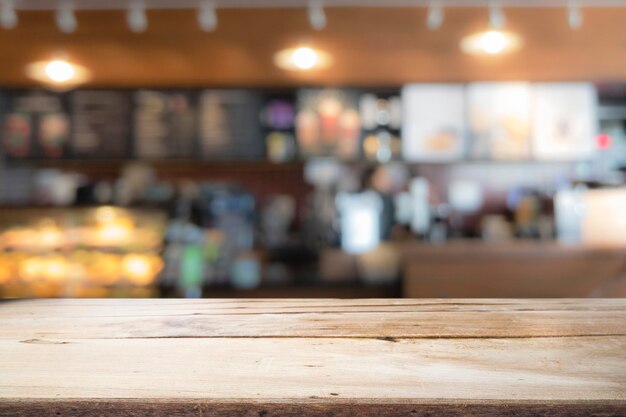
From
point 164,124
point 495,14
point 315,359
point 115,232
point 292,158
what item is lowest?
point 315,359

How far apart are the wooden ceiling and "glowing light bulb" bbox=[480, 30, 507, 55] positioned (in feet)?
0.34

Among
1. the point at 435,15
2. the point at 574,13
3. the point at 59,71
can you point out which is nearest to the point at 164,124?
the point at 59,71

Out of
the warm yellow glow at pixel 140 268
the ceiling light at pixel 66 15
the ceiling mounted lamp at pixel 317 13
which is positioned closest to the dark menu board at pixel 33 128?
the warm yellow glow at pixel 140 268

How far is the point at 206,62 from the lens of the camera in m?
3.41

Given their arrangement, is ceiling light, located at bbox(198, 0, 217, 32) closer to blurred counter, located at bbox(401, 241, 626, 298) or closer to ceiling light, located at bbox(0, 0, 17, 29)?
ceiling light, located at bbox(0, 0, 17, 29)

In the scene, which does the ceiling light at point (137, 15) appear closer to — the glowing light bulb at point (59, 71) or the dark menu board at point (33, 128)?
the glowing light bulb at point (59, 71)

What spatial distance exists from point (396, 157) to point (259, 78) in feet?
3.79

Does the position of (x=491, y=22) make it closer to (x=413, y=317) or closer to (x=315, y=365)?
(x=413, y=317)

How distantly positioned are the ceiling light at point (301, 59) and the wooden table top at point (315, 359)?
2530mm

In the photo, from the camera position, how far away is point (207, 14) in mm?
2633

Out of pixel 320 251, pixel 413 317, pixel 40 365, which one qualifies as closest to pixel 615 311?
pixel 413 317

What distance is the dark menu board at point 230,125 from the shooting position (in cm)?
386

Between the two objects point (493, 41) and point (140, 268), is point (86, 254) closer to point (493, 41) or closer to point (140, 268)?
point (140, 268)

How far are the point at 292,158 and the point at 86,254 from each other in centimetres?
161
